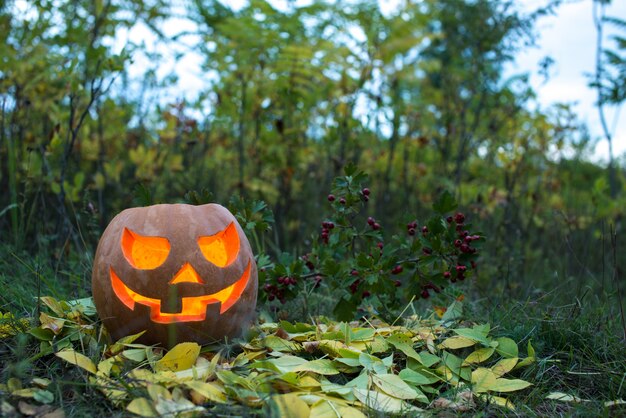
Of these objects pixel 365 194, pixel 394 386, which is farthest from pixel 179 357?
pixel 365 194

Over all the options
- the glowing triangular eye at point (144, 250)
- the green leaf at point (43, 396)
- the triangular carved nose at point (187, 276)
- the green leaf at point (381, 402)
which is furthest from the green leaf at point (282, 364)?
the green leaf at point (43, 396)

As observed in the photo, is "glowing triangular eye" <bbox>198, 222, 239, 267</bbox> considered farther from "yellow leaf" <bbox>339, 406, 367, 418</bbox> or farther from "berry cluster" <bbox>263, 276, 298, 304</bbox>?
"yellow leaf" <bbox>339, 406, 367, 418</bbox>

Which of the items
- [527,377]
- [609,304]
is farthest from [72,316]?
[609,304]

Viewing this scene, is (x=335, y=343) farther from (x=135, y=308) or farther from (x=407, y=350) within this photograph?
(x=135, y=308)

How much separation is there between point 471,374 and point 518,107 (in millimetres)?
2936

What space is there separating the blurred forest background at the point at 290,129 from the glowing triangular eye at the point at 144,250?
1.39 m

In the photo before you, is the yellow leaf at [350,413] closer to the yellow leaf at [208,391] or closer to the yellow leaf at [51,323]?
the yellow leaf at [208,391]

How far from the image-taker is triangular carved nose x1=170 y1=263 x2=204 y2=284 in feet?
6.49

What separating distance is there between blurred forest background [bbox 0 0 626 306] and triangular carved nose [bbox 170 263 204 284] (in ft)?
5.07

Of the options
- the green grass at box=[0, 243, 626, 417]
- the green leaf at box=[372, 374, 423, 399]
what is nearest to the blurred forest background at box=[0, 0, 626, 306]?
the green grass at box=[0, 243, 626, 417]

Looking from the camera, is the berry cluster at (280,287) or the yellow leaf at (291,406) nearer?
the yellow leaf at (291,406)

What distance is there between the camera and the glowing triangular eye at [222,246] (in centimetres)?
208

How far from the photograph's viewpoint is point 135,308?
1.98 m

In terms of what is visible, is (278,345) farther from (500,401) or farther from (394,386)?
(500,401)
